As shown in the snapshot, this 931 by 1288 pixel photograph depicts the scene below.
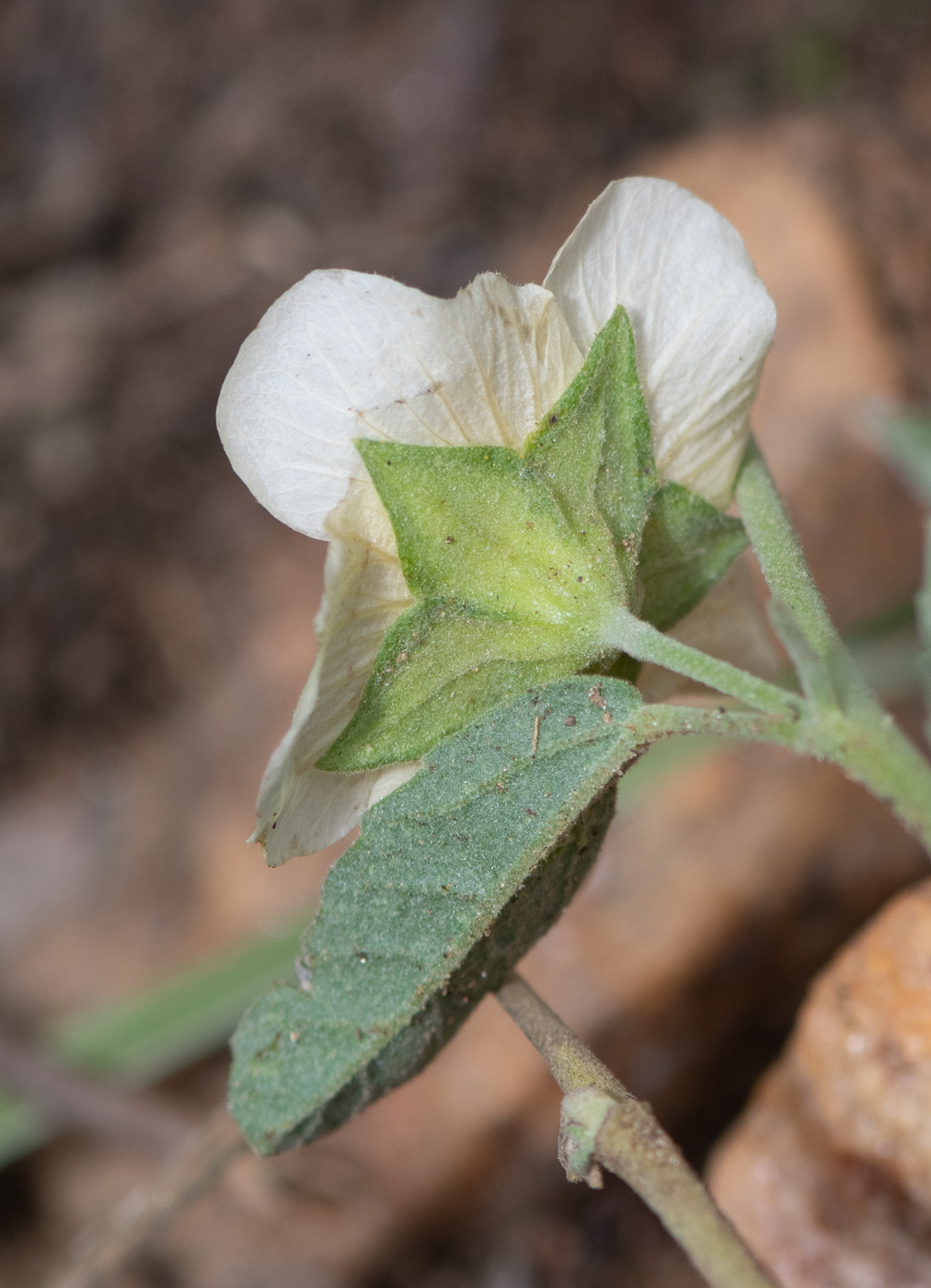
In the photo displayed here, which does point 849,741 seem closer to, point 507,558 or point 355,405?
point 507,558

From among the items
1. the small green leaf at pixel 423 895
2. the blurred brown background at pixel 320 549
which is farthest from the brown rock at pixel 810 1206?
the small green leaf at pixel 423 895

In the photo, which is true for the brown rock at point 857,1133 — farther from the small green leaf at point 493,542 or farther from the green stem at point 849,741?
the small green leaf at point 493,542

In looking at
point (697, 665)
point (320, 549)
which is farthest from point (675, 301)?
point (320, 549)

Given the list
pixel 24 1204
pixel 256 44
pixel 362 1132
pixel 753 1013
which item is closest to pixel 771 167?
pixel 753 1013

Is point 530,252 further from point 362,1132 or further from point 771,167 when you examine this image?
point 362,1132

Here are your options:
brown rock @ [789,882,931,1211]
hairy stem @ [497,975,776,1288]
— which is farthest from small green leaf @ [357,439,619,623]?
brown rock @ [789,882,931,1211]

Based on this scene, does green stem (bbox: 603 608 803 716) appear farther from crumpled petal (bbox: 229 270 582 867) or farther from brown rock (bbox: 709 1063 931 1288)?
brown rock (bbox: 709 1063 931 1288)
